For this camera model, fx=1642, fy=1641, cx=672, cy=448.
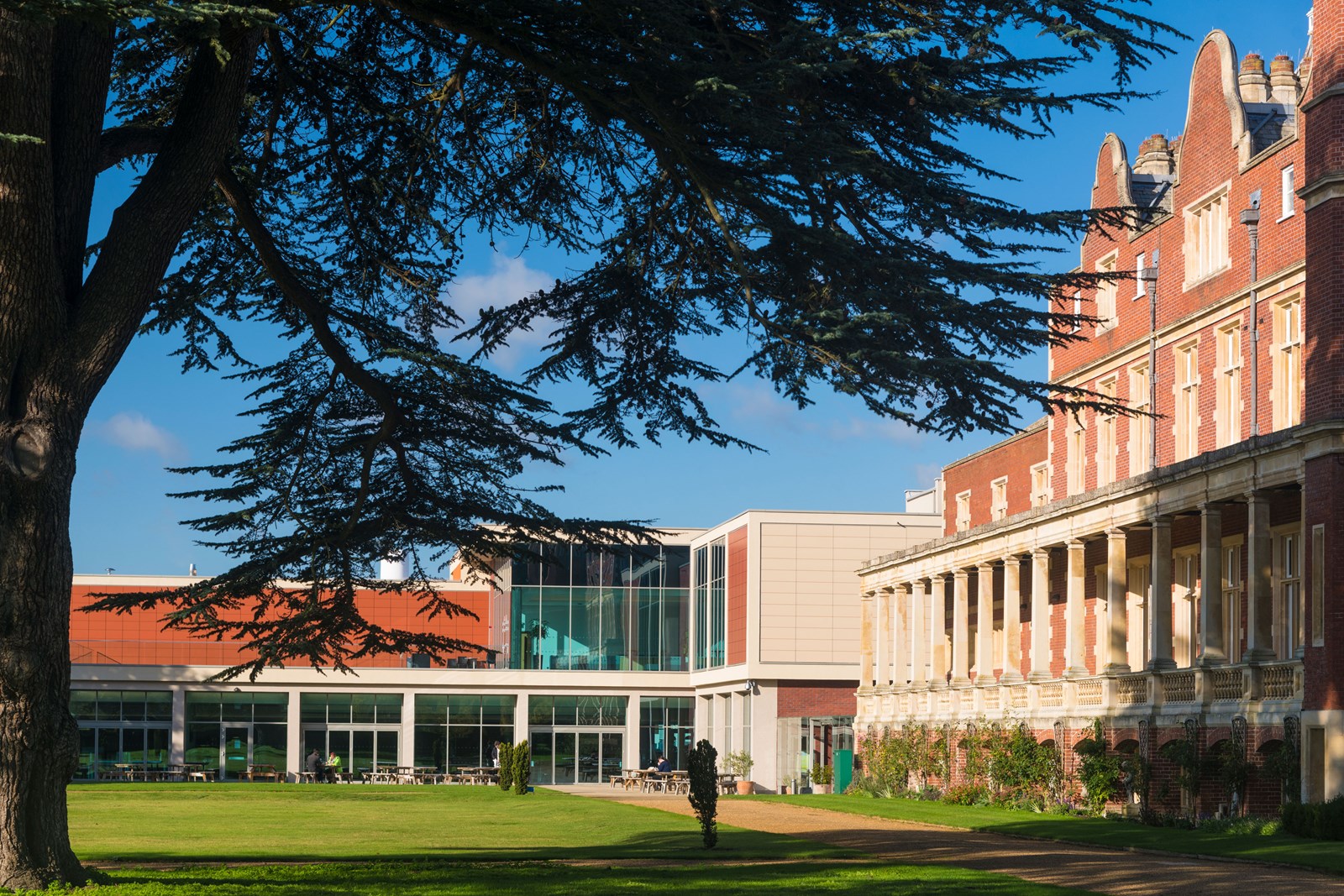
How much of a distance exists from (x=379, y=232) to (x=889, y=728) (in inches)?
1245

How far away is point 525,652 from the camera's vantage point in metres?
65.5

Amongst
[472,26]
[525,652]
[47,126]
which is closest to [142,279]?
[47,126]

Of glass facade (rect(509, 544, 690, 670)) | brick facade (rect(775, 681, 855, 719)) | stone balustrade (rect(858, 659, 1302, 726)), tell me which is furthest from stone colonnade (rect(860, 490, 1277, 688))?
glass facade (rect(509, 544, 690, 670))

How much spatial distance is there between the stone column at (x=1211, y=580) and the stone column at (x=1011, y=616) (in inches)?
381

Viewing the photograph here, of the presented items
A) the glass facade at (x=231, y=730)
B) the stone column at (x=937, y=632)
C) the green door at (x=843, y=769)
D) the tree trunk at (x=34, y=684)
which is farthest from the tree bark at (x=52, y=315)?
the glass facade at (x=231, y=730)

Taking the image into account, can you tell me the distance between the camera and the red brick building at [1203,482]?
84.9 feet

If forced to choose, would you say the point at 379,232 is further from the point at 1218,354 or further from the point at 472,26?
the point at 1218,354

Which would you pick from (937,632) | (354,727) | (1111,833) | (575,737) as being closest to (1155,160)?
(937,632)

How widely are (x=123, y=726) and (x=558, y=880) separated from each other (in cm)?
5214

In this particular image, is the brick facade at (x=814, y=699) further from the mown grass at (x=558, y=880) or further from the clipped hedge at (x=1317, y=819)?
the mown grass at (x=558, y=880)

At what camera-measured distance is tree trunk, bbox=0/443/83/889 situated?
12.6 m

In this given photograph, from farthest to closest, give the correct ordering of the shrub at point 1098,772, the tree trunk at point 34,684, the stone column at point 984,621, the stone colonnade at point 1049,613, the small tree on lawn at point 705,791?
the stone column at point 984,621 < the shrub at point 1098,772 < the stone colonnade at point 1049,613 < the small tree on lawn at point 705,791 < the tree trunk at point 34,684

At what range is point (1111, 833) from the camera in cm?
2705

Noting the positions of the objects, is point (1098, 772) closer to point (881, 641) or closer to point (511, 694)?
point (881, 641)
